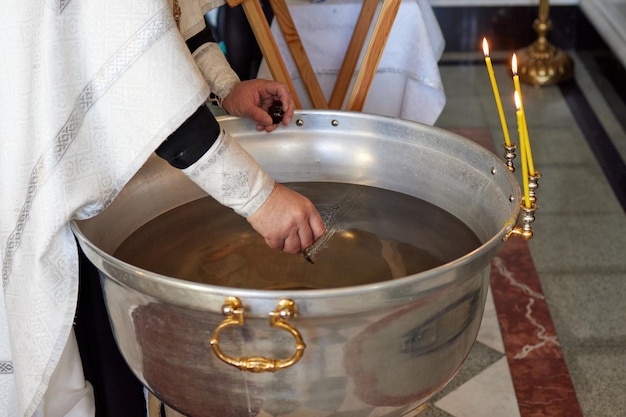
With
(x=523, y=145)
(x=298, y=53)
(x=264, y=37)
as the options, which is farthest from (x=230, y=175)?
(x=298, y=53)

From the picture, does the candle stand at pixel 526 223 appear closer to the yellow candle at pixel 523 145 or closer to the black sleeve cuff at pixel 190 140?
the yellow candle at pixel 523 145

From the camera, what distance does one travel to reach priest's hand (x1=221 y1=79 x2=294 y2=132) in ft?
4.55

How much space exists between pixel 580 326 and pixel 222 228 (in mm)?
1332

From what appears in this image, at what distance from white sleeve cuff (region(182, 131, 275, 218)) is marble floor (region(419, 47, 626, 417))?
42.1 inches

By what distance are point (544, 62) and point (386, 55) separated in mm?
1772

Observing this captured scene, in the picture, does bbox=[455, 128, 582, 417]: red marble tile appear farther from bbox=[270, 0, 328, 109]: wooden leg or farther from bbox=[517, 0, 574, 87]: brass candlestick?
bbox=[517, 0, 574, 87]: brass candlestick

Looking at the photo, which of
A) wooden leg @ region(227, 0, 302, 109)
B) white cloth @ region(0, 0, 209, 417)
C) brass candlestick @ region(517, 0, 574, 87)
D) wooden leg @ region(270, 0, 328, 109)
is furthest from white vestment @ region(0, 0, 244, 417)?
brass candlestick @ region(517, 0, 574, 87)

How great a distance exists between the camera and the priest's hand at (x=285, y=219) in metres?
1.08

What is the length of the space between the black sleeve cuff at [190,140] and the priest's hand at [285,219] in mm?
106

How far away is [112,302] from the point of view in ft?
3.61

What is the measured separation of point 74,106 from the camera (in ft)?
3.34

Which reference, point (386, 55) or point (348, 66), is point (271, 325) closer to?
point (348, 66)

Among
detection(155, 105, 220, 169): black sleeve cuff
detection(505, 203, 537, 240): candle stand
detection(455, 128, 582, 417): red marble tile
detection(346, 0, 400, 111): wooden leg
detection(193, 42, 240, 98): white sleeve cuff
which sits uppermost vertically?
detection(155, 105, 220, 169): black sleeve cuff

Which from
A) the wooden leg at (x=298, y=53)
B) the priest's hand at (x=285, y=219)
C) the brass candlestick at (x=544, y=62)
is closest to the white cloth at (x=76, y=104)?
the priest's hand at (x=285, y=219)
